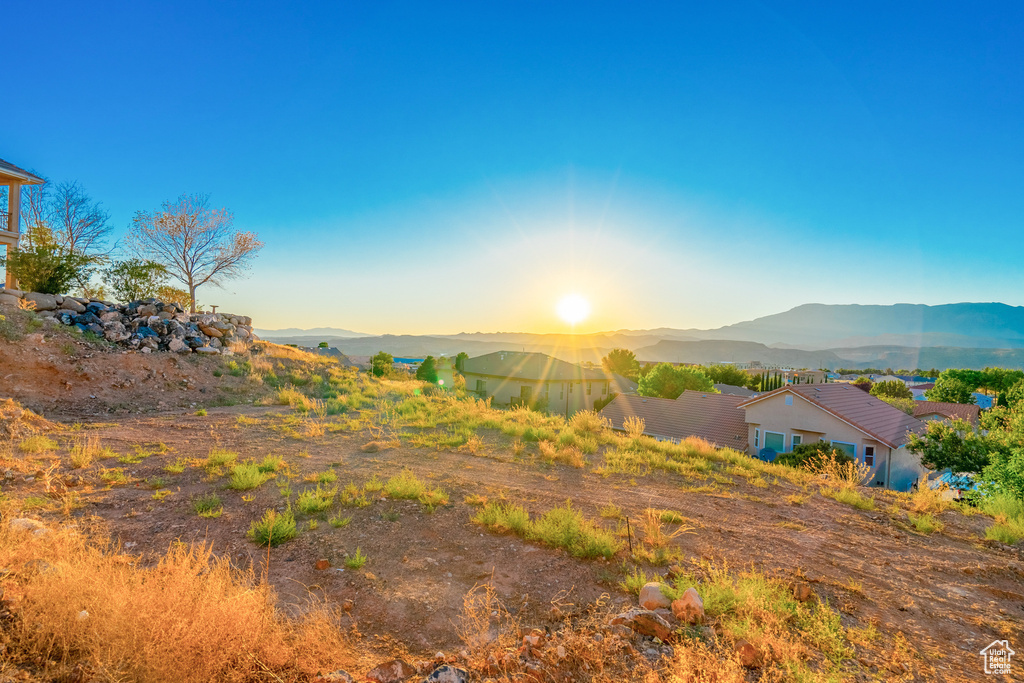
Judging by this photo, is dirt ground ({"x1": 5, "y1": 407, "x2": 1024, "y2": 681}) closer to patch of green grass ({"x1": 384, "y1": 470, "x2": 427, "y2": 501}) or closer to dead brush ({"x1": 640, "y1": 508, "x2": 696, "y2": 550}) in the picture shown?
dead brush ({"x1": 640, "y1": 508, "x2": 696, "y2": 550})

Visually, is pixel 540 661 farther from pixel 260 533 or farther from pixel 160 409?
pixel 160 409

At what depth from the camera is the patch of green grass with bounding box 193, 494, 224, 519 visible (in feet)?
17.6

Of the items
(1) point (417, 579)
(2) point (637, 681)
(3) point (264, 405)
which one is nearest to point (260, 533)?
(1) point (417, 579)

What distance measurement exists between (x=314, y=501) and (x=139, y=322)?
50.9 feet

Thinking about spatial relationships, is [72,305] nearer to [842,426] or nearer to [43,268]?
[43,268]

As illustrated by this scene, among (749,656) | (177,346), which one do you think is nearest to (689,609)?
(749,656)

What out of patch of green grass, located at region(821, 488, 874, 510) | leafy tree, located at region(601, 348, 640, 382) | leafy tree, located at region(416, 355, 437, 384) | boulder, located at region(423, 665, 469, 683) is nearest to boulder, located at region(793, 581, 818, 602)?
boulder, located at region(423, 665, 469, 683)

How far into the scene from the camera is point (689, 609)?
136 inches

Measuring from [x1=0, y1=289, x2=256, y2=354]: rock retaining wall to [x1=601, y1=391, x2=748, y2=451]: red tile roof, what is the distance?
20458 mm

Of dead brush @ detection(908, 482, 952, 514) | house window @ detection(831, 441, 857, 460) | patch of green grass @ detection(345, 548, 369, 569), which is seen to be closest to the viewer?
patch of green grass @ detection(345, 548, 369, 569)

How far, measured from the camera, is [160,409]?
1238 cm

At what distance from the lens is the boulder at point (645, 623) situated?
3.25 m

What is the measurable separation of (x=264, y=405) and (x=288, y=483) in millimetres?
9259

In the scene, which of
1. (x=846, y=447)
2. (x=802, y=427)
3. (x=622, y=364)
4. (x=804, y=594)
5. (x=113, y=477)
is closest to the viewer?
(x=804, y=594)
